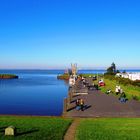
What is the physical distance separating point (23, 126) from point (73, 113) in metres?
11.4

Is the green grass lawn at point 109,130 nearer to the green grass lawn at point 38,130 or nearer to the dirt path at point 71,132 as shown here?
the dirt path at point 71,132

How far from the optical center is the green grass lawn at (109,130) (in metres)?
24.0

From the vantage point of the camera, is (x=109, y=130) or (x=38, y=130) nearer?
(x=38, y=130)

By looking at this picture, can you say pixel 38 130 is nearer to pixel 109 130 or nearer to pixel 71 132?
pixel 71 132

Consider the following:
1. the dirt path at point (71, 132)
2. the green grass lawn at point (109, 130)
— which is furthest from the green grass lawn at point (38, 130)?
the green grass lawn at point (109, 130)

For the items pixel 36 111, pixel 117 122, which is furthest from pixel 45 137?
pixel 36 111

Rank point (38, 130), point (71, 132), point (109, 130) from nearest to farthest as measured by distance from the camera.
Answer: point (71, 132)
point (38, 130)
point (109, 130)

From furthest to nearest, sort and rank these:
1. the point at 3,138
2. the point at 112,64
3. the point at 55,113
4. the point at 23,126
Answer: the point at 112,64 → the point at 55,113 → the point at 23,126 → the point at 3,138

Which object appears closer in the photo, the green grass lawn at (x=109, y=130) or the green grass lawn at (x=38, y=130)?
the green grass lawn at (x=38, y=130)

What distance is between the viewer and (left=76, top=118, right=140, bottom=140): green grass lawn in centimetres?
2396

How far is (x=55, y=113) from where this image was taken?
4619 cm

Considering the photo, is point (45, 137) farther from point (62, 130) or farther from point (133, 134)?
point (133, 134)

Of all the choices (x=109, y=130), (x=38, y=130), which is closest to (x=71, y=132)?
(x=38, y=130)

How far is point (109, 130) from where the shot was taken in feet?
87.4
